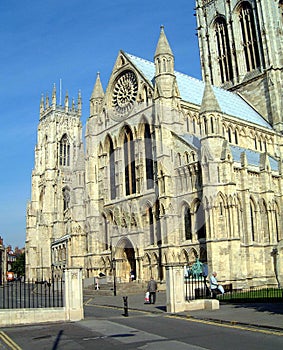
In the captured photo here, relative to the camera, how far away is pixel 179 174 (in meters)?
33.2

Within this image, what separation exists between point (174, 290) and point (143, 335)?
5525 mm

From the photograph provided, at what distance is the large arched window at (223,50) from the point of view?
55.4 metres

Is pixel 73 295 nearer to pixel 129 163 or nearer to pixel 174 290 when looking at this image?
pixel 174 290

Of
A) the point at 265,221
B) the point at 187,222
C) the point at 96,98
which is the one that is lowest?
the point at 265,221

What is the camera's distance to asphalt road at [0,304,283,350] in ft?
34.7

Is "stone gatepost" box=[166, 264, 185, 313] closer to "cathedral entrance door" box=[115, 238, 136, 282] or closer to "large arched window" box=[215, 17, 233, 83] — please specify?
"cathedral entrance door" box=[115, 238, 136, 282]

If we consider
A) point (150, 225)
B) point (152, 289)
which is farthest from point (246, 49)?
point (152, 289)

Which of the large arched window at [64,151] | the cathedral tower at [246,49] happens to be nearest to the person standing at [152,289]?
the cathedral tower at [246,49]

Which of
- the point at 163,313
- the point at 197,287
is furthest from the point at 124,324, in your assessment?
the point at 197,287

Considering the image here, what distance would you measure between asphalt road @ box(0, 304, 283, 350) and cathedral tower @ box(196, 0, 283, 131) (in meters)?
A: 36.7

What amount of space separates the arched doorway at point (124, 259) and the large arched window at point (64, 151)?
46101 mm

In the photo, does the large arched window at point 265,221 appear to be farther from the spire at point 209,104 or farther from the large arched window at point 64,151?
the large arched window at point 64,151

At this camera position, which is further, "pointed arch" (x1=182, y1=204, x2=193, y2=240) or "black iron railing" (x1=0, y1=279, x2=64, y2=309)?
"pointed arch" (x1=182, y1=204, x2=193, y2=240)

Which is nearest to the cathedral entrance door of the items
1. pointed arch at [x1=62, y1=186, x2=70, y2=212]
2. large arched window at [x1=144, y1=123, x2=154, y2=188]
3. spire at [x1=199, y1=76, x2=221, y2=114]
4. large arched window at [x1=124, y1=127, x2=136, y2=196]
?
large arched window at [x1=124, y1=127, x2=136, y2=196]
